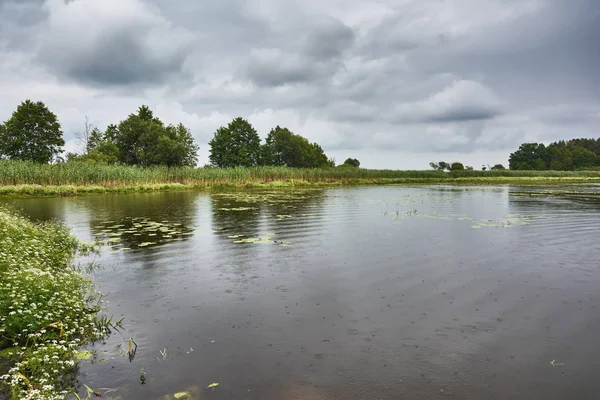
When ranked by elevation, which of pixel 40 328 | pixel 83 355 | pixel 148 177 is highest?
pixel 148 177

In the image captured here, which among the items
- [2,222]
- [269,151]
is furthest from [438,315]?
[269,151]

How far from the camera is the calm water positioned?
4.58 m

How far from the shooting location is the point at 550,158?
146375 millimetres

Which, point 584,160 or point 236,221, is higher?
point 584,160

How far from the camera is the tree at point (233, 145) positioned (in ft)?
269

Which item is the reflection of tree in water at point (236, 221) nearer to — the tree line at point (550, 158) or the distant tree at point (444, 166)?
the distant tree at point (444, 166)

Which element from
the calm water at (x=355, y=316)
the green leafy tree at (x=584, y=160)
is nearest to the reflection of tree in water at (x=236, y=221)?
the calm water at (x=355, y=316)

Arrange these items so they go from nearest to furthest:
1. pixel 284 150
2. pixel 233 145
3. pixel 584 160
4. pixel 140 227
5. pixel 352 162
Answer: pixel 140 227 < pixel 233 145 < pixel 284 150 < pixel 352 162 < pixel 584 160

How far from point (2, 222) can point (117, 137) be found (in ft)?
202

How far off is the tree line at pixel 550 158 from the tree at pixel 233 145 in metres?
108

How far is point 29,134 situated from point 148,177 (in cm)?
2914

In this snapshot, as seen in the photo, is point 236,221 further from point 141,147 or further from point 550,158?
point 550,158

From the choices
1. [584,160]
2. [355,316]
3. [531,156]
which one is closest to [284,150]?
[355,316]

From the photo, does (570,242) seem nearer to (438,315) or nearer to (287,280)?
(438,315)
